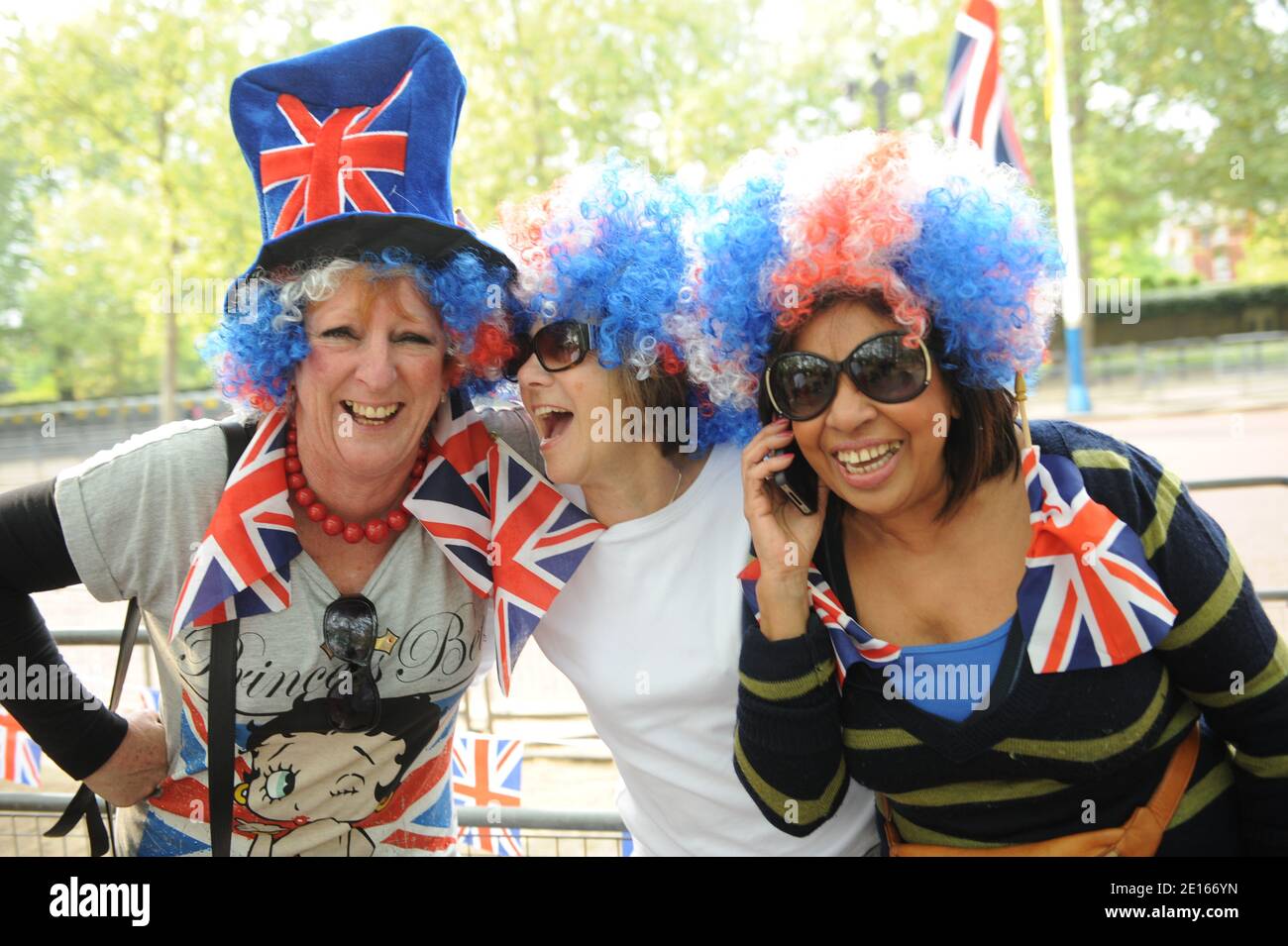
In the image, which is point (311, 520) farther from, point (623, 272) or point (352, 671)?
point (623, 272)

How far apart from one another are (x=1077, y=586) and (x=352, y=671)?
1.71 m

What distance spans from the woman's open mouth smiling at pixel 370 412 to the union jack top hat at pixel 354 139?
384mm

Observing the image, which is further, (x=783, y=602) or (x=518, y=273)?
(x=518, y=273)

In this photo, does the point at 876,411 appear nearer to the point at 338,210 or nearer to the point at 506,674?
the point at 506,674

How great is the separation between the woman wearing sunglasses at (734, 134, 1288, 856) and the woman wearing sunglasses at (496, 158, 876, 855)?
0.22 m

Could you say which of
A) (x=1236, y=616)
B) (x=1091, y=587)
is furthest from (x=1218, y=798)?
(x=1091, y=587)

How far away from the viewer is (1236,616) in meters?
2.06

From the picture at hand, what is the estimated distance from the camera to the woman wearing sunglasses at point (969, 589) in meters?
2.08

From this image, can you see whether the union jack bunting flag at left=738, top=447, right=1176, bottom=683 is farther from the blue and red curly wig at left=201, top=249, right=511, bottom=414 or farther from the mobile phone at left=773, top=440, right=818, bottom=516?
the blue and red curly wig at left=201, top=249, right=511, bottom=414

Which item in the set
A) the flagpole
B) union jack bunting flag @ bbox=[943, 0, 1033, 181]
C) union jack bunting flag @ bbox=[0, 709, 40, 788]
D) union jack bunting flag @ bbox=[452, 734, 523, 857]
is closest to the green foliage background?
the flagpole

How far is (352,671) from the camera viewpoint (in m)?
2.46

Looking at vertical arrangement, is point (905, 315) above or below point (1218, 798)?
above

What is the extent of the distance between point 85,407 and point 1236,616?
24831mm

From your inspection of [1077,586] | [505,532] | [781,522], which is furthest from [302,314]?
[1077,586]
